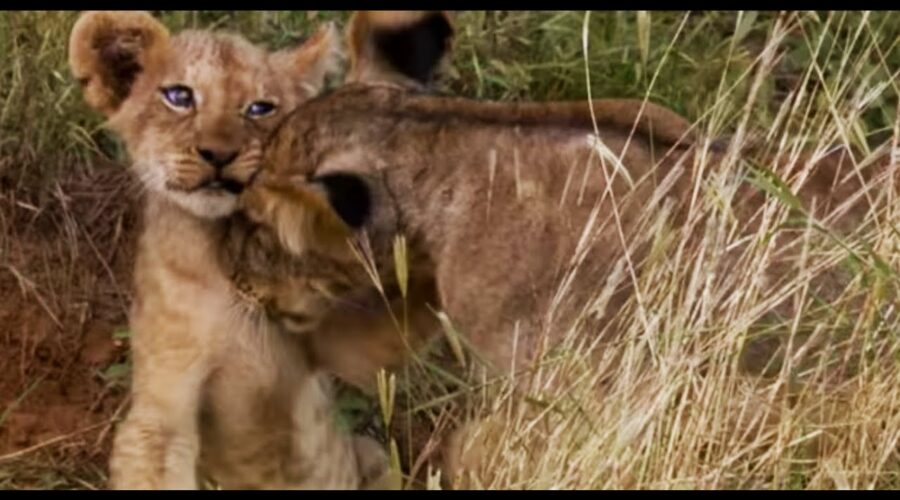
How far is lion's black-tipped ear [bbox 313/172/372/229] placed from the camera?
5648mm

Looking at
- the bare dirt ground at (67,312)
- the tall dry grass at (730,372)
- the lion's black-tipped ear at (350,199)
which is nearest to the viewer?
the tall dry grass at (730,372)

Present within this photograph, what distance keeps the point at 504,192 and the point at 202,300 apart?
768 mm

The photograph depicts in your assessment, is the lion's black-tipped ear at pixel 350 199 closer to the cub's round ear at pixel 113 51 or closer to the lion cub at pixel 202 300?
the lion cub at pixel 202 300

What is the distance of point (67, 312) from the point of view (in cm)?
705

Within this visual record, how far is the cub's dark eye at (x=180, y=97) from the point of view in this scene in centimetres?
609

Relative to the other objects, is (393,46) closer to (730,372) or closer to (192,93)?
(192,93)

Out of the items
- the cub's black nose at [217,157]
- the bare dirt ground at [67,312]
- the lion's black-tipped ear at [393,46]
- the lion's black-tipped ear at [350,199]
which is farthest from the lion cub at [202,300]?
the bare dirt ground at [67,312]

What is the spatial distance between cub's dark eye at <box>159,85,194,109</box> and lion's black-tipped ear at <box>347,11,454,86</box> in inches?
13.1

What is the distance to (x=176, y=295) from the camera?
238 inches

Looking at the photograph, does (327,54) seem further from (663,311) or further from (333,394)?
(663,311)

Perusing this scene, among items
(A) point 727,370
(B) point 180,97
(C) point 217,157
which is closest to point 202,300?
(C) point 217,157

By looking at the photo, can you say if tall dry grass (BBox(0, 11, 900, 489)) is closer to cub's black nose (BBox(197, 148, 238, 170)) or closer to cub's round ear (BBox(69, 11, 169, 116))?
cub's black nose (BBox(197, 148, 238, 170))

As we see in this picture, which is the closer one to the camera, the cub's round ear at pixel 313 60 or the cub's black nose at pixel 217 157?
the cub's black nose at pixel 217 157
